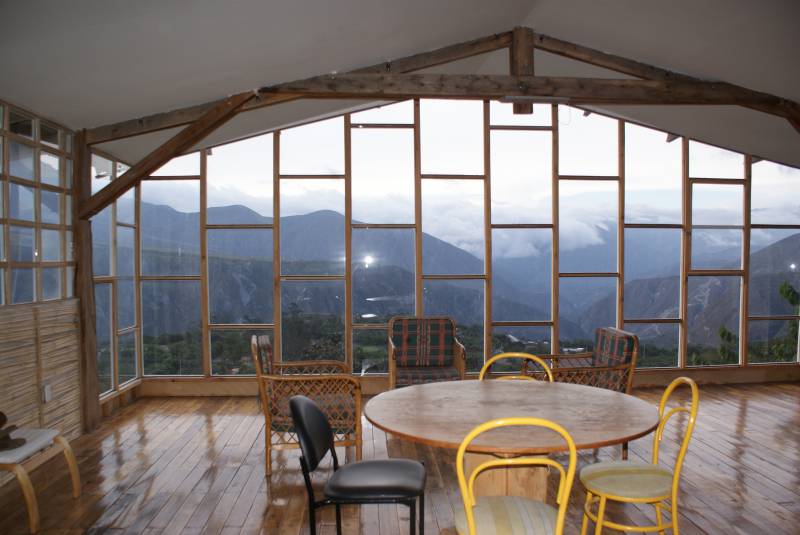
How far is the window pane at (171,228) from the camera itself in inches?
236

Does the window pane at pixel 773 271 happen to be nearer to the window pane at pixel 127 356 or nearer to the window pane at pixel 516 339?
the window pane at pixel 516 339

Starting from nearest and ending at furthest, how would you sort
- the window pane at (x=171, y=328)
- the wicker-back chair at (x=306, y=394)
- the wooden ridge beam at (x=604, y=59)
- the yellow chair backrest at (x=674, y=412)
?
the yellow chair backrest at (x=674, y=412), the wicker-back chair at (x=306, y=394), the wooden ridge beam at (x=604, y=59), the window pane at (x=171, y=328)

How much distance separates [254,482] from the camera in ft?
11.9

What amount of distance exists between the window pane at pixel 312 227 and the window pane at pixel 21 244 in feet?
8.22

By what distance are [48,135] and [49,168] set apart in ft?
0.87

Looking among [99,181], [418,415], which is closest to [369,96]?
[99,181]

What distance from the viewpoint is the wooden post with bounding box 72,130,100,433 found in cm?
461

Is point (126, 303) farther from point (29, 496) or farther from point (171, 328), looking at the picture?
point (29, 496)

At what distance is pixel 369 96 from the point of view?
15.5 feet

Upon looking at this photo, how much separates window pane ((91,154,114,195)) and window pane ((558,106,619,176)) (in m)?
4.83

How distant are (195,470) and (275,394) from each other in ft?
2.79

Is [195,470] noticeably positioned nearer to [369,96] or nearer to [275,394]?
[275,394]

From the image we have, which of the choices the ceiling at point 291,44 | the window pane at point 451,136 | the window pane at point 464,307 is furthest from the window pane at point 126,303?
the window pane at point 451,136

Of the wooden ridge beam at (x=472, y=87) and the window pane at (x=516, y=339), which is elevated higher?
the wooden ridge beam at (x=472, y=87)
